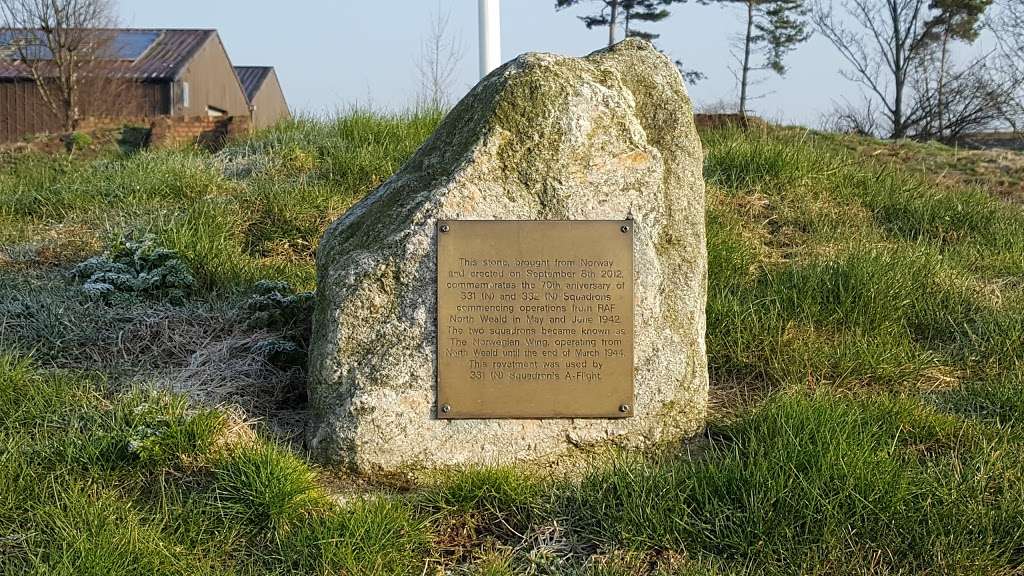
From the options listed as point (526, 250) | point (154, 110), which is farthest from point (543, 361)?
point (154, 110)

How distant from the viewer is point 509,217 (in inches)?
123

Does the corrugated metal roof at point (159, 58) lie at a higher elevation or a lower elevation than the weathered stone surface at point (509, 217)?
higher

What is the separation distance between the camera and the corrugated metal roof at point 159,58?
24812mm

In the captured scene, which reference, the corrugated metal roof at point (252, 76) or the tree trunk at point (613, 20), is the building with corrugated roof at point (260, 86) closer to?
the corrugated metal roof at point (252, 76)

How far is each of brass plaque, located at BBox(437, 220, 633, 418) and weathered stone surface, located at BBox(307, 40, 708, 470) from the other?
0.20 feet

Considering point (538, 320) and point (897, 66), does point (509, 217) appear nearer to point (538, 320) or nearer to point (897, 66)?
point (538, 320)

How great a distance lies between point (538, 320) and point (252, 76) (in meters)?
41.9

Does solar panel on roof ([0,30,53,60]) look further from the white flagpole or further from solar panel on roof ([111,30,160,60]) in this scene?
the white flagpole

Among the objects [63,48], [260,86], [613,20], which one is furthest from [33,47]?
[260,86]

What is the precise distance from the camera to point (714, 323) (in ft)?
13.5

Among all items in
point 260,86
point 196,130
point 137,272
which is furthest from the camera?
point 260,86

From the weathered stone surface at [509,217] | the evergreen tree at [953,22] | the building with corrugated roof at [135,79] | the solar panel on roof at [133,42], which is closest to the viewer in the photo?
the weathered stone surface at [509,217]

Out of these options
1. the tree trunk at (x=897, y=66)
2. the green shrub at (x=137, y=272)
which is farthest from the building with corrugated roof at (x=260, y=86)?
the green shrub at (x=137, y=272)

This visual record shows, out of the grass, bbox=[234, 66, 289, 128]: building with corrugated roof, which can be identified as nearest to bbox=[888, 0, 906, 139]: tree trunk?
the grass
